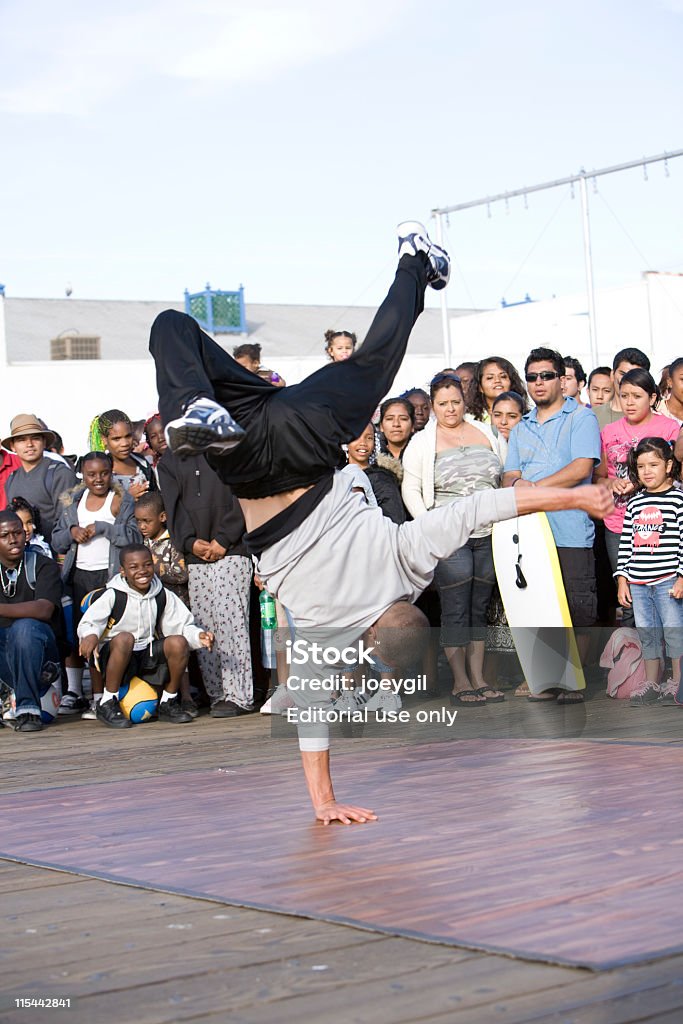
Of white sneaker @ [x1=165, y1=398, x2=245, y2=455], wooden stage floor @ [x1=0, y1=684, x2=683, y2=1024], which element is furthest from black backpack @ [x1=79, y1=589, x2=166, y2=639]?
white sneaker @ [x1=165, y1=398, x2=245, y2=455]

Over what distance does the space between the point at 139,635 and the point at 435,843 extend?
4.11 m

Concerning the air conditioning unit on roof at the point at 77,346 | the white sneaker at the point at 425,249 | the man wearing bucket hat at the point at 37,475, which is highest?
the air conditioning unit on roof at the point at 77,346

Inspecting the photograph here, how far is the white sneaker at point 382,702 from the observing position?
741 centimetres

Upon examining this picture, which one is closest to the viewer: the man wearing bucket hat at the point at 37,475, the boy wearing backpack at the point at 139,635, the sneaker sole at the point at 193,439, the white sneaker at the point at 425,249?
the sneaker sole at the point at 193,439

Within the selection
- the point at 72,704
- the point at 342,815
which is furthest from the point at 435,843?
the point at 72,704

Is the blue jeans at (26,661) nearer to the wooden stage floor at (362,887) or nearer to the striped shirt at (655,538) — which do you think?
the wooden stage floor at (362,887)

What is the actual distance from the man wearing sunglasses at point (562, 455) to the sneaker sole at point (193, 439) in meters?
3.90

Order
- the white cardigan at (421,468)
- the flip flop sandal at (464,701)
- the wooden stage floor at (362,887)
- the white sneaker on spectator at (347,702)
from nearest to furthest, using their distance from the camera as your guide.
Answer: the wooden stage floor at (362,887), the white sneaker on spectator at (347,702), the flip flop sandal at (464,701), the white cardigan at (421,468)

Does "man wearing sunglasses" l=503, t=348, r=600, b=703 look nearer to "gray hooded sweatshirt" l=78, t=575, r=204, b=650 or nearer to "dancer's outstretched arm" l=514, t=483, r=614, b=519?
"gray hooded sweatshirt" l=78, t=575, r=204, b=650

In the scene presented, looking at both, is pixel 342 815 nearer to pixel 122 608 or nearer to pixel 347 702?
pixel 347 702

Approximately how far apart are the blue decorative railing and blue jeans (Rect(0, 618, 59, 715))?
31303 mm

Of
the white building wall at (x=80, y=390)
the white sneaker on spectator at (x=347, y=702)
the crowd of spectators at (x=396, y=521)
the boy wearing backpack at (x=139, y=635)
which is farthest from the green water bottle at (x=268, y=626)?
the white building wall at (x=80, y=390)

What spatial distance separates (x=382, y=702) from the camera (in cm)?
745

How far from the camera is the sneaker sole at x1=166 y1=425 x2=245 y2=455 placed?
363cm
